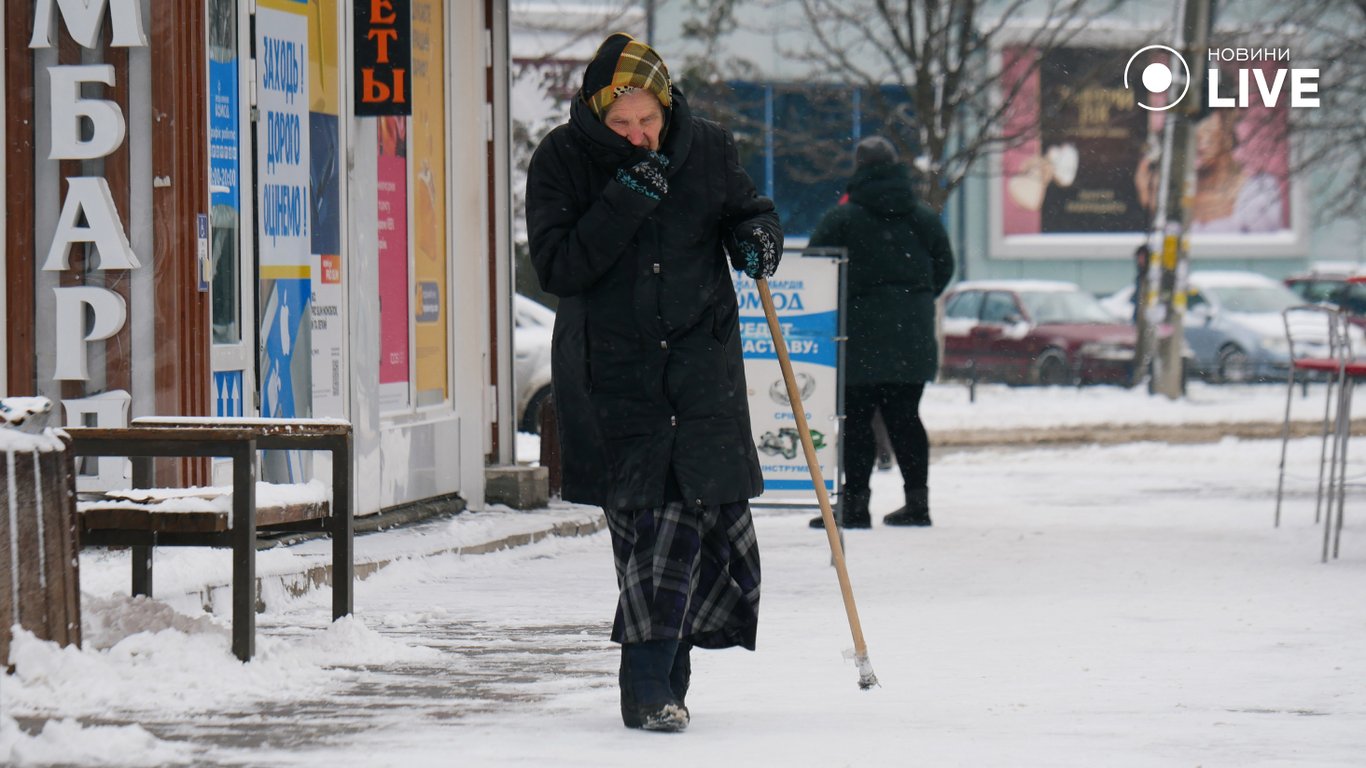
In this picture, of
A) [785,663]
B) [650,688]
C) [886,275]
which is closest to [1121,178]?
[886,275]

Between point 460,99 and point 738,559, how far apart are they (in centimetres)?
602

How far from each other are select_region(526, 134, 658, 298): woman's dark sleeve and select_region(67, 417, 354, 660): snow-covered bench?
3.70 ft

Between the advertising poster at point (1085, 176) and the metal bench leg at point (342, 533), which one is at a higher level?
the advertising poster at point (1085, 176)

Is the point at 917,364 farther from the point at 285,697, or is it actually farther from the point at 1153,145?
the point at 1153,145

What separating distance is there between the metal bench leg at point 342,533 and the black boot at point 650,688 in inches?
58.7

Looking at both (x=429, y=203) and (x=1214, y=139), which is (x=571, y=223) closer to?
(x=429, y=203)

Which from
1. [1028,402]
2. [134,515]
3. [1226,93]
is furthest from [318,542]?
[1226,93]

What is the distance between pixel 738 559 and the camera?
5531 millimetres

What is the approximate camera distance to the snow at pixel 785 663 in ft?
16.6

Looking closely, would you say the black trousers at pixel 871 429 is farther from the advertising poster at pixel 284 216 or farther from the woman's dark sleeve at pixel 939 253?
the advertising poster at pixel 284 216

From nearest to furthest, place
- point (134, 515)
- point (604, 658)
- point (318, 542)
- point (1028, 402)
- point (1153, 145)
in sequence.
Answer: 1. point (134, 515)
2. point (604, 658)
3. point (318, 542)
4. point (1028, 402)
5. point (1153, 145)

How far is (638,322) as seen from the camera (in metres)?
5.36

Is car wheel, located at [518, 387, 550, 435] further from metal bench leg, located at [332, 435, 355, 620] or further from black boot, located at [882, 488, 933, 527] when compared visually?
metal bench leg, located at [332, 435, 355, 620]

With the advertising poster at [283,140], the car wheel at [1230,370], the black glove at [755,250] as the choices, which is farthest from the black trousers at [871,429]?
the car wheel at [1230,370]
